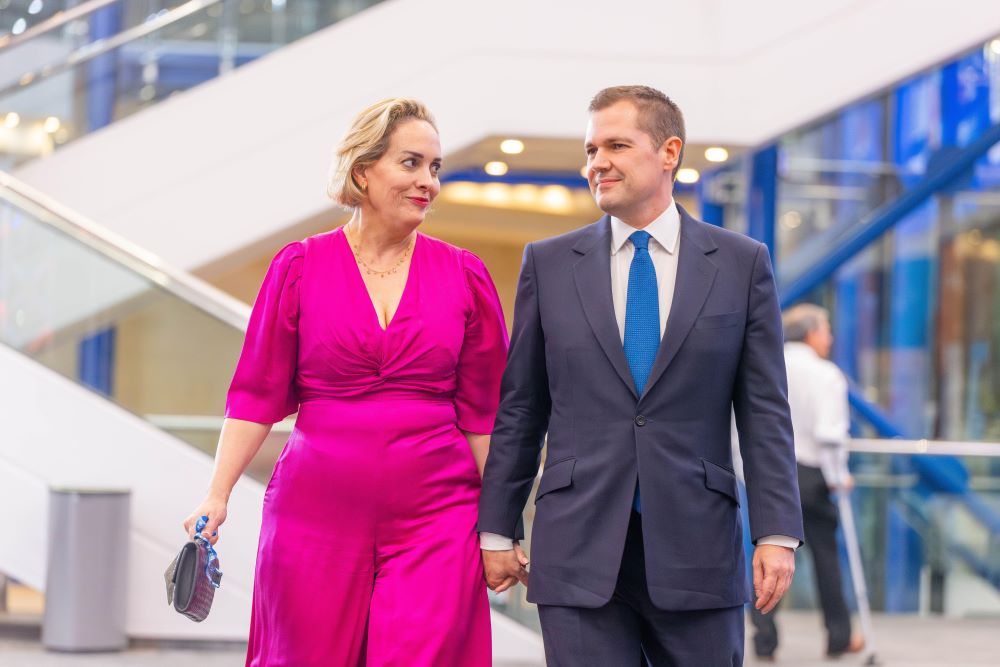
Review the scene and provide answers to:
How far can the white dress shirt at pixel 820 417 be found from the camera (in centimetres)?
720

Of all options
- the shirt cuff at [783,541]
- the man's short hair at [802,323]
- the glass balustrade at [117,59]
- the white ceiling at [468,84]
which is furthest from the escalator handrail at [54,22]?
the shirt cuff at [783,541]

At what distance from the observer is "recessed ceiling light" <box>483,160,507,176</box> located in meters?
9.57

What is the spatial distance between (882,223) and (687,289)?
7255 millimetres

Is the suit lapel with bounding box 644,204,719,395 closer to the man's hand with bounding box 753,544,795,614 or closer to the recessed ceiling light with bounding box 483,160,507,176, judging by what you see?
the man's hand with bounding box 753,544,795,614

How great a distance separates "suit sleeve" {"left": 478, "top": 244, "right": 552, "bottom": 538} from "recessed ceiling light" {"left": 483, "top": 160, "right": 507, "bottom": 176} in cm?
640

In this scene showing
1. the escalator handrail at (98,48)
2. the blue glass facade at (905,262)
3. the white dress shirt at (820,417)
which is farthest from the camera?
the blue glass facade at (905,262)

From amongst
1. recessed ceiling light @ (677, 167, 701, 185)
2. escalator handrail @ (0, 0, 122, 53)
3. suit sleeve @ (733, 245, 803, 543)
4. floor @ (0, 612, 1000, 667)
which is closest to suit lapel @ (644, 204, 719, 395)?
suit sleeve @ (733, 245, 803, 543)

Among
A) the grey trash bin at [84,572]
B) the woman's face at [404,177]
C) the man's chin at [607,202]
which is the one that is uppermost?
the woman's face at [404,177]

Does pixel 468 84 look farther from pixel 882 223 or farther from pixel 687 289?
pixel 687 289

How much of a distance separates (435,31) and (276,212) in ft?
4.86

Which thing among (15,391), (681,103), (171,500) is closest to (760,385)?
(171,500)

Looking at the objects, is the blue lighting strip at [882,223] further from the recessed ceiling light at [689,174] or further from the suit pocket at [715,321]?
the suit pocket at [715,321]

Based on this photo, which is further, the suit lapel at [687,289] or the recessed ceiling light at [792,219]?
the recessed ceiling light at [792,219]

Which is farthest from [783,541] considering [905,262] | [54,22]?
[905,262]
